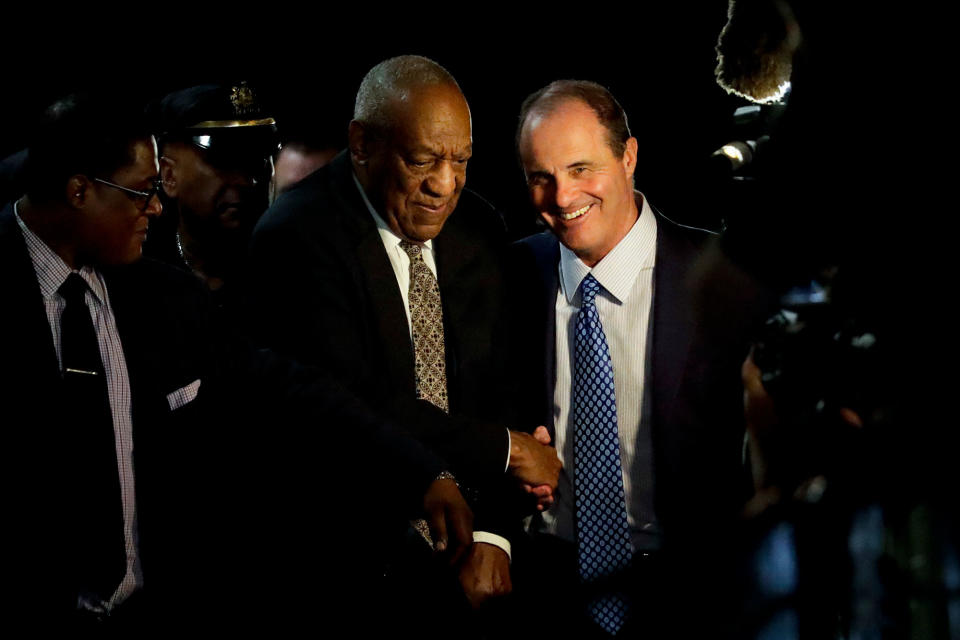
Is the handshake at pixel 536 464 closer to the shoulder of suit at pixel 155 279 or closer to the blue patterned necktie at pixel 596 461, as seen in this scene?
the blue patterned necktie at pixel 596 461

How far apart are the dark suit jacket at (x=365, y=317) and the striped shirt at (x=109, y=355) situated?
1.15 ft

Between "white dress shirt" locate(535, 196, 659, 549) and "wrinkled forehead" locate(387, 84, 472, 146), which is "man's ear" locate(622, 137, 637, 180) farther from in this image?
"wrinkled forehead" locate(387, 84, 472, 146)

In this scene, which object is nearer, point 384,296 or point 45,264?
point 45,264

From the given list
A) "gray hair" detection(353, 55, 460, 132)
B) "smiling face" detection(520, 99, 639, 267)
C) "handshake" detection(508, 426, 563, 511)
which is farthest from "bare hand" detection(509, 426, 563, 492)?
"gray hair" detection(353, 55, 460, 132)

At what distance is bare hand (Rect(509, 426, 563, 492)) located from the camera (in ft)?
7.29

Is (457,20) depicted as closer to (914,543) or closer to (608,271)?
(608,271)

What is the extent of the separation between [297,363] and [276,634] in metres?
0.56

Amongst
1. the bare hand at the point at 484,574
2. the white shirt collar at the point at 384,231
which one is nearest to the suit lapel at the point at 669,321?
the bare hand at the point at 484,574

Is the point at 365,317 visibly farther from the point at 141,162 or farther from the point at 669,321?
the point at 669,321

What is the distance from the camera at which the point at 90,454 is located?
6.20 feet

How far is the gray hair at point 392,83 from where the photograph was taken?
225 centimetres

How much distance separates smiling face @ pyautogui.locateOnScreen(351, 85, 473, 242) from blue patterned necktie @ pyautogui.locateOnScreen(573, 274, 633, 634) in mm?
421

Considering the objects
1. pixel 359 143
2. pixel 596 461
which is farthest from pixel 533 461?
pixel 359 143

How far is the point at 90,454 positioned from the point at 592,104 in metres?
1.34
